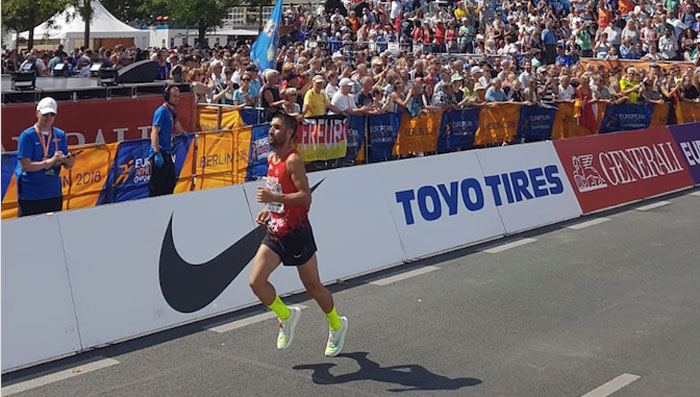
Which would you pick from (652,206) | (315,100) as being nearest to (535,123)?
(652,206)

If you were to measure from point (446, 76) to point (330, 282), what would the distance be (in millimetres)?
9578

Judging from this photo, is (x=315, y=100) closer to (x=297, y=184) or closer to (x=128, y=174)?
(x=128, y=174)

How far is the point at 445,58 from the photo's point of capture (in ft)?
96.9

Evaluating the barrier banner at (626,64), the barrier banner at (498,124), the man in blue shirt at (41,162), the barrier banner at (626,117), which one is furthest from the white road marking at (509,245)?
the barrier banner at (626,64)

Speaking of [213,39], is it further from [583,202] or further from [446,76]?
[583,202]

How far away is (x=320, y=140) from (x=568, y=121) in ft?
24.8

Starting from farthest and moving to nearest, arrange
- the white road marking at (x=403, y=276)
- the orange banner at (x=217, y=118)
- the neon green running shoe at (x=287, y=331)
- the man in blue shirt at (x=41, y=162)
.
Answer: the orange banner at (x=217, y=118)
the white road marking at (x=403, y=276)
the man in blue shirt at (x=41, y=162)
the neon green running shoe at (x=287, y=331)

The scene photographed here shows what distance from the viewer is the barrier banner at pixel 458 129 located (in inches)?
736

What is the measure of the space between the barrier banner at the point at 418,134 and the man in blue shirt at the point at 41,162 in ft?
29.4

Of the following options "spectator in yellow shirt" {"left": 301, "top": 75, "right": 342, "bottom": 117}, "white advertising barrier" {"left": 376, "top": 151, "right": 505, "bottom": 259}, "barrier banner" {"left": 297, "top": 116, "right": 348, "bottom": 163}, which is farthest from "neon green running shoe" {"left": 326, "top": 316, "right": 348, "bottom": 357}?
"spectator in yellow shirt" {"left": 301, "top": 75, "right": 342, "bottom": 117}

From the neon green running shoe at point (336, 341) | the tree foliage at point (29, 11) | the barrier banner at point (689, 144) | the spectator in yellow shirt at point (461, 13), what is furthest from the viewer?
the tree foliage at point (29, 11)

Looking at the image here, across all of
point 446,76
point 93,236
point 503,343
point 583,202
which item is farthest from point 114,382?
point 446,76

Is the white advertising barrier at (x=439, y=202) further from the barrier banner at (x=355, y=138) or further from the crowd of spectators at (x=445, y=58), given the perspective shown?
the barrier banner at (x=355, y=138)

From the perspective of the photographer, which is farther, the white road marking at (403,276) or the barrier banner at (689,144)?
the barrier banner at (689,144)
